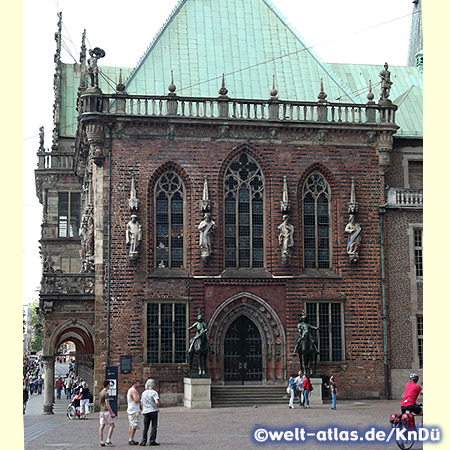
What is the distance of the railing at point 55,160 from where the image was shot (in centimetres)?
4603

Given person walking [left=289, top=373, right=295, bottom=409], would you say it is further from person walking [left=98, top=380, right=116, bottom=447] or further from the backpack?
the backpack

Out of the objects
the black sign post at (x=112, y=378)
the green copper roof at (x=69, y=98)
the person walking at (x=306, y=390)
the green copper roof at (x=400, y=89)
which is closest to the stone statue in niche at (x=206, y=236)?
the black sign post at (x=112, y=378)

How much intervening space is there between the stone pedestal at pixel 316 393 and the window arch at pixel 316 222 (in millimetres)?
5086

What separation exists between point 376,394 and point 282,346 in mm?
4277

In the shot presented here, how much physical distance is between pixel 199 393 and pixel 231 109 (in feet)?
38.9

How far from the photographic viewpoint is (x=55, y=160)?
46125 mm

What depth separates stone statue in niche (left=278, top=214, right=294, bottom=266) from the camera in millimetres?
32094

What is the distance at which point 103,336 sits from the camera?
102 feet

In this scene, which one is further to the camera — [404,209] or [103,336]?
[404,209]

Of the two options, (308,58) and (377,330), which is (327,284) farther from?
(308,58)

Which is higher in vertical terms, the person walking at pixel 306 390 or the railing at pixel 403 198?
the railing at pixel 403 198

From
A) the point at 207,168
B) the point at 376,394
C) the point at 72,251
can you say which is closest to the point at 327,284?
the point at 376,394

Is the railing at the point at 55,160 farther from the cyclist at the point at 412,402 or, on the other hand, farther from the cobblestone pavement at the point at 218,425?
the cyclist at the point at 412,402
